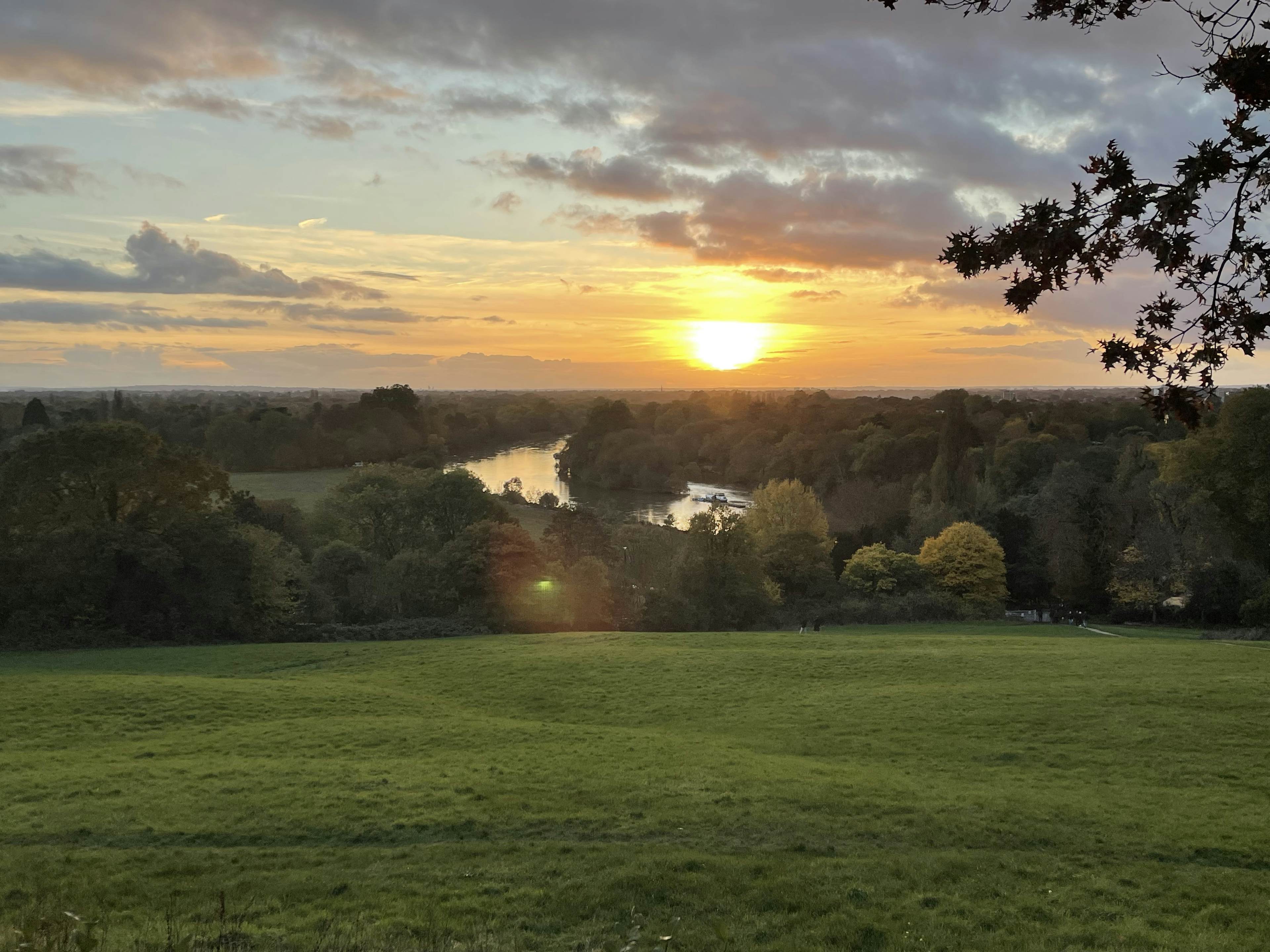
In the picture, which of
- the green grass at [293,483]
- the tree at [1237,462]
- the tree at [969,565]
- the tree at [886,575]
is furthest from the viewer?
the green grass at [293,483]

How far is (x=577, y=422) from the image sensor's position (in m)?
177

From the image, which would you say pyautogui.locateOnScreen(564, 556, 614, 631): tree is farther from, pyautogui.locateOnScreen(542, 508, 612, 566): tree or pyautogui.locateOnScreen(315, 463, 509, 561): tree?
pyautogui.locateOnScreen(315, 463, 509, 561): tree

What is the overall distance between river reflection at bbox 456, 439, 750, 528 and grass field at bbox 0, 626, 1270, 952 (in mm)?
46409

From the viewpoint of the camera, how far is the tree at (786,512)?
55.2 meters

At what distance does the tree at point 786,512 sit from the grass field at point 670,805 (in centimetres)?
3093

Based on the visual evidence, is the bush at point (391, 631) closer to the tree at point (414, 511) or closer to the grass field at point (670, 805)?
the tree at point (414, 511)

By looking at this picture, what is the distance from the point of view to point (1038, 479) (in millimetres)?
63844

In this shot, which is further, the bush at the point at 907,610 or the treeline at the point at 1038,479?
the bush at the point at 907,610

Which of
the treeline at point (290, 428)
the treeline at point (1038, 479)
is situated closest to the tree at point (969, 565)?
the treeline at point (1038, 479)

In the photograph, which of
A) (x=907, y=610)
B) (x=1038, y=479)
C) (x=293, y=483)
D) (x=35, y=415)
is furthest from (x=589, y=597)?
(x=35, y=415)

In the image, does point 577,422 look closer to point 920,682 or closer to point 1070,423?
point 1070,423

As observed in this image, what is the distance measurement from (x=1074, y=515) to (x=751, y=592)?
2340 centimetres

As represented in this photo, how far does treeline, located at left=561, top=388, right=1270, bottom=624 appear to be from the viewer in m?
38.8

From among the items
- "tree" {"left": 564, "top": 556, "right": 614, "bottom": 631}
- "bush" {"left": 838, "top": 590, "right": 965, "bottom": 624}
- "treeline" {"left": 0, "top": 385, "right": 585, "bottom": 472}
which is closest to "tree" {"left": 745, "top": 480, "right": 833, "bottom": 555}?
"bush" {"left": 838, "top": 590, "right": 965, "bottom": 624}
